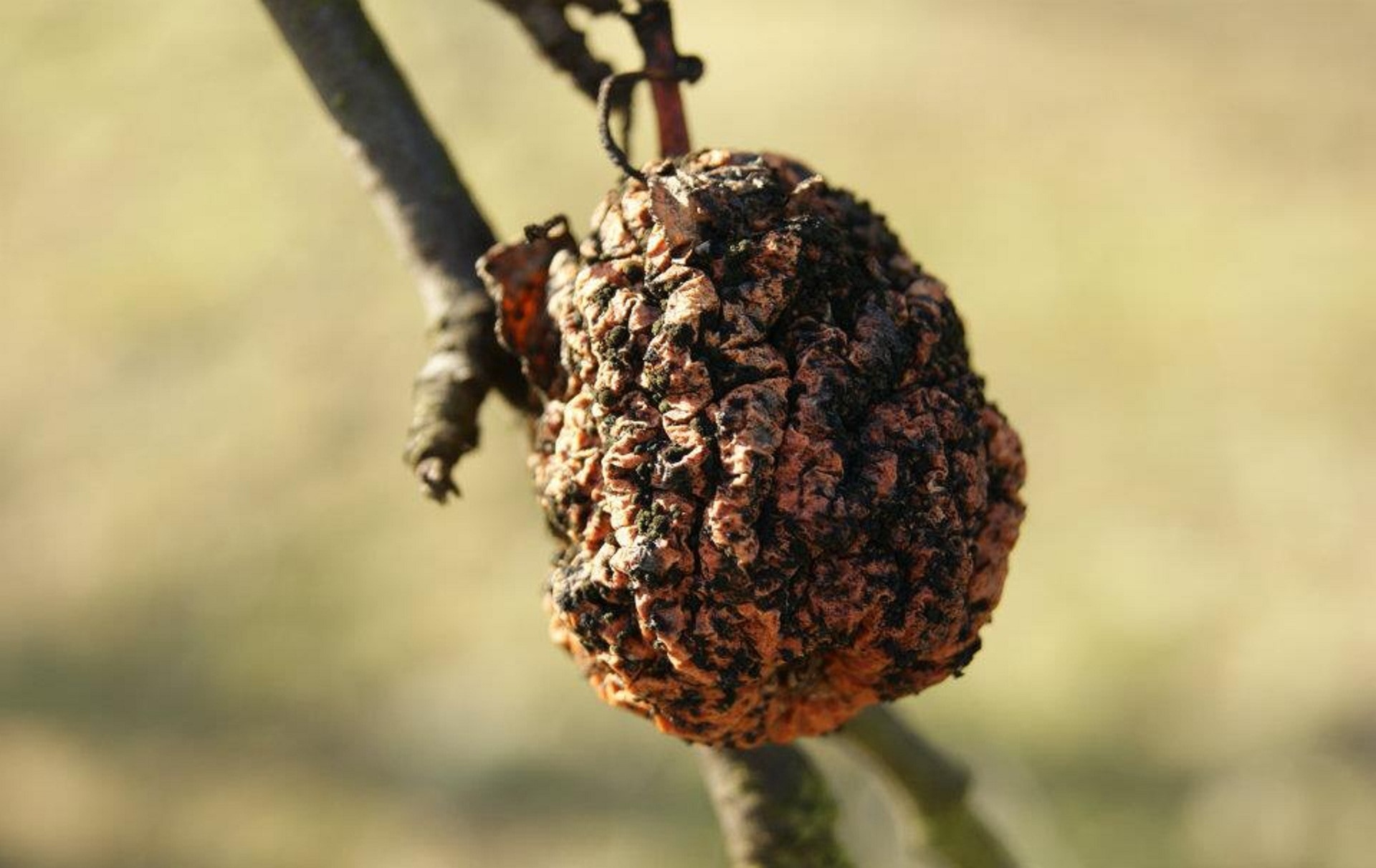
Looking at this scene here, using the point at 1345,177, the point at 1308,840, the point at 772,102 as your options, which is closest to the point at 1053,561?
the point at 1308,840

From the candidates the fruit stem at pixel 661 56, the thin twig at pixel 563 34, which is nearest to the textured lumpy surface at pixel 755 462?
the fruit stem at pixel 661 56

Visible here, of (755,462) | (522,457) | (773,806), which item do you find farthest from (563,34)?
(522,457)

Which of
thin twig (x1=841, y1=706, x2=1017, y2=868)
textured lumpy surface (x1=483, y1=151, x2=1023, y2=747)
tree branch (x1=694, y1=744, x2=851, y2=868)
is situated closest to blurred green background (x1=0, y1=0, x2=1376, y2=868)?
thin twig (x1=841, y1=706, x2=1017, y2=868)

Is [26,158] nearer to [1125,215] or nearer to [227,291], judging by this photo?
[227,291]

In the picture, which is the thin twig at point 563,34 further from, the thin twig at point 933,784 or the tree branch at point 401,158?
the thin twig at point 933,784

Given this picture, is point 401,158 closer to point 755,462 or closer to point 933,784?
point 755,462

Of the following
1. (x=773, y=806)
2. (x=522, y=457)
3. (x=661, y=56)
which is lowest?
(x=773, y=806)
